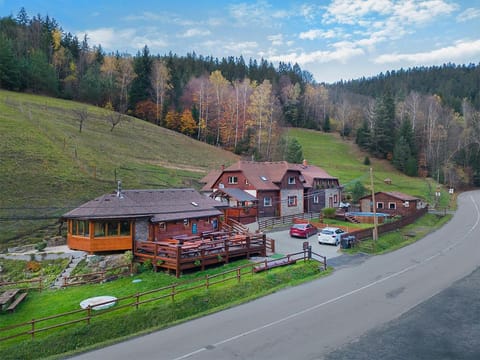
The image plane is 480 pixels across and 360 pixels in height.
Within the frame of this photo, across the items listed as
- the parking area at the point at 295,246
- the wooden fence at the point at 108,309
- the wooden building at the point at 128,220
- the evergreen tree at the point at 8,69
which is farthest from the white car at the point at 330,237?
the evergreen tree at the point at 8,69

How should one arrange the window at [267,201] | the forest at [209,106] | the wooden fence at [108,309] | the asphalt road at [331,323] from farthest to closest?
the forest at [209,106] < the window at [267,201] < the wooden fence at [108,309] < the asphalt road at [331,323]

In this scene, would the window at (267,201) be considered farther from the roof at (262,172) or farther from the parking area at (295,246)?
the parking area at (295,246)

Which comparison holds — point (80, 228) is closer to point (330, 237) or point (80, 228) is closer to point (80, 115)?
point (330, 237)

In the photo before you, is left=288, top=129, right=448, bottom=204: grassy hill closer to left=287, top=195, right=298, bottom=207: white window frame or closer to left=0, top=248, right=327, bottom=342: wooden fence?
left=287, top=195, right=298, bottom=207: white window frame

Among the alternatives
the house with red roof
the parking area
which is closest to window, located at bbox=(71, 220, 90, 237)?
the parking area

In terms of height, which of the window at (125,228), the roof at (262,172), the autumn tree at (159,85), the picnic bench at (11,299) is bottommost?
the picnic bench at (11,299)

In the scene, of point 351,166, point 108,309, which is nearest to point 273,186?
point 108,309
